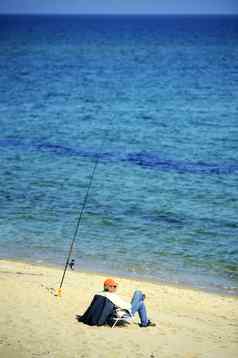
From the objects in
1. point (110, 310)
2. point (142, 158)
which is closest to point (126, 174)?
point (142, 158)

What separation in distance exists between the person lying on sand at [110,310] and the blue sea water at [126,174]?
335cm

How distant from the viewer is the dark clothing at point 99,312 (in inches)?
381

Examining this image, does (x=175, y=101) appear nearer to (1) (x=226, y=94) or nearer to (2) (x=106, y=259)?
(1) (x=226, y=94)

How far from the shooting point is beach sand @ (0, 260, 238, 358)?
29.2 feet

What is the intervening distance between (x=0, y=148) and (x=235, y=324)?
16.6m

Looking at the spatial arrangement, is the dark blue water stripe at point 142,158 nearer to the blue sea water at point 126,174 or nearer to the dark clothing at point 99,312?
the blue sea water at point 126,174

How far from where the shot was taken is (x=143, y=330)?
9711 millimetres

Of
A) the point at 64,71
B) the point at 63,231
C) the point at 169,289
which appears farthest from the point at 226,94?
the point at 169,289

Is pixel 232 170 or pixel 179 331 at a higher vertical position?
pixel 179 331

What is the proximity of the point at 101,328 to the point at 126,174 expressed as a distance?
480 inches

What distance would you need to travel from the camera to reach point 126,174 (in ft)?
70.8

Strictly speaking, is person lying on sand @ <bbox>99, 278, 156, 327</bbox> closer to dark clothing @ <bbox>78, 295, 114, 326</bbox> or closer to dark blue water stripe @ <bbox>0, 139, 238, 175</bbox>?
dark clothing @ <bbox>78, 295, 114, 326</bbox>

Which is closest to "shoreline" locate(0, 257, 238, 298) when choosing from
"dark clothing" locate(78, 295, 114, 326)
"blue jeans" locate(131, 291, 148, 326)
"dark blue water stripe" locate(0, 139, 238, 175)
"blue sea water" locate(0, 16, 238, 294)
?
"blue sea water" locate(0, 16, 238, 294)

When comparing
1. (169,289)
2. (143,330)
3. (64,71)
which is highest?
(143,330)
